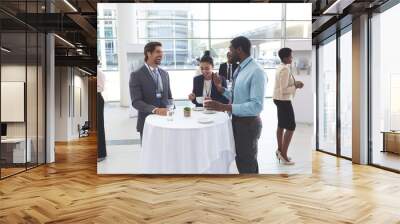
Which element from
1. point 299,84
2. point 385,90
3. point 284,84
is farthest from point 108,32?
point 385,90

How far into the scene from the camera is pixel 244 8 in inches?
266

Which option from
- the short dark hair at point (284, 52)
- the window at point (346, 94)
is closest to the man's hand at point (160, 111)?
the short dark hair at point (284, 52)

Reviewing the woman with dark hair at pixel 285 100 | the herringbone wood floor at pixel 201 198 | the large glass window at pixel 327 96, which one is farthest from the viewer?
the large glass window at pixel 327 96

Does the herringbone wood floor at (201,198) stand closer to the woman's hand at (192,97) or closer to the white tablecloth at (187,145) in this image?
the white tablecloth at (187,145)

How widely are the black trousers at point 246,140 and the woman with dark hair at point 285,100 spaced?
362mm

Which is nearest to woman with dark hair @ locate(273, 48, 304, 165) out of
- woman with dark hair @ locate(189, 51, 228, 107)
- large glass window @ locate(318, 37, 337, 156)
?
woman with dark hair @ locate(189, 51, 228, 107)

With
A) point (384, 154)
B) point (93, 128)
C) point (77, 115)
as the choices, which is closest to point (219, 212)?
Answer: point (384, 154)

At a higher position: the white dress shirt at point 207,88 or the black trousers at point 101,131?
the white dress shirt at point 207,88

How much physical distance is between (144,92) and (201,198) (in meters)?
2.20

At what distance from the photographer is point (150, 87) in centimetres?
663

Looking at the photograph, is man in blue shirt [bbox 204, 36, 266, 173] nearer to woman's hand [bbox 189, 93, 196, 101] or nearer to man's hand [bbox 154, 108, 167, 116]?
woman's hand [bbox 189, 93, 196, 101]

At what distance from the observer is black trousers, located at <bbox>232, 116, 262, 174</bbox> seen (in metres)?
6.52

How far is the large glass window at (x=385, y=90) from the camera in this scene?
23.7 ft

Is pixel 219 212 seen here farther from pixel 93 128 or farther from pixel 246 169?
pixel 93 128
